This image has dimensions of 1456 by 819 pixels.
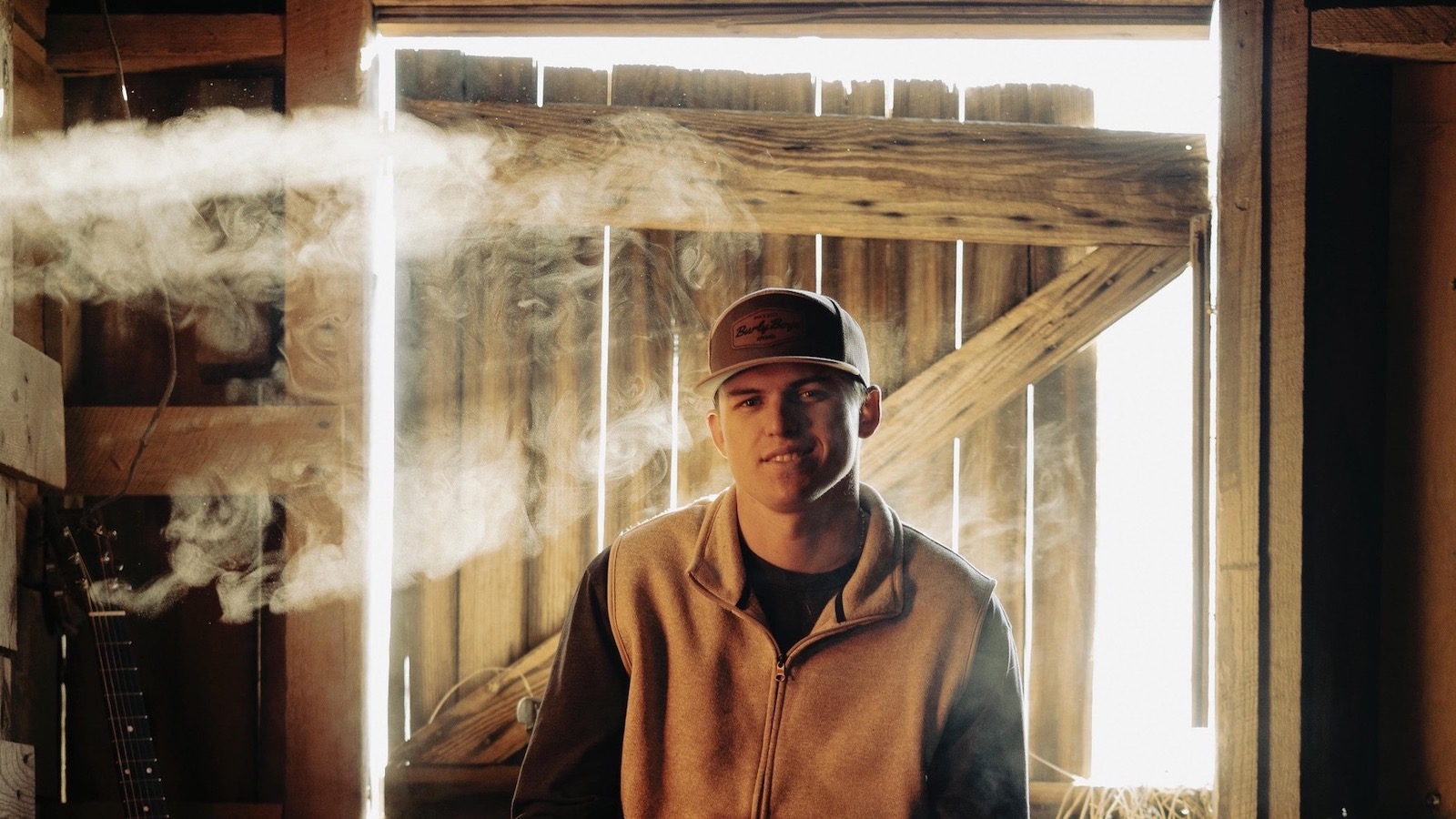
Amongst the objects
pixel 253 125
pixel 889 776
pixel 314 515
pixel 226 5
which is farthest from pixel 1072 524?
pixel 226 5

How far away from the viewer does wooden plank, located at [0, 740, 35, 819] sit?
310cm

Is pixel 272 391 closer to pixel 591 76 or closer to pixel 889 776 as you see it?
pixel 591 76

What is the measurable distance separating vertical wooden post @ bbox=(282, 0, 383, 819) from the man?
1276 millimetres

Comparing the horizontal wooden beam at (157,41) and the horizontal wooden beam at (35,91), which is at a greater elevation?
the horizontal wooden beam at (157,41)

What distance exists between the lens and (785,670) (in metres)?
2.44

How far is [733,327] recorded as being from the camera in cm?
247

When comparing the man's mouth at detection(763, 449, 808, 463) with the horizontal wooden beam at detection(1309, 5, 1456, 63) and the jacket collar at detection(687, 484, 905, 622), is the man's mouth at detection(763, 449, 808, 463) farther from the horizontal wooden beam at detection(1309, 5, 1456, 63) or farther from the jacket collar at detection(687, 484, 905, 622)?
the horizontal wooden beam at detection(1309, 5, 1456, 63)

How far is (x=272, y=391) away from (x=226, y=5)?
1265mm

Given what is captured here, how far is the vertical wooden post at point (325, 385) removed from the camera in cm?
347

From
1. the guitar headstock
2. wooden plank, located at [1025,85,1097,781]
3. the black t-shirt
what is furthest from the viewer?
wooden plank, located at [1025,85,1097,781]

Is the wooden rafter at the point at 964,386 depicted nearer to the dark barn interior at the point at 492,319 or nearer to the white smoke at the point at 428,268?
the dark barn interior at the point at 492,319

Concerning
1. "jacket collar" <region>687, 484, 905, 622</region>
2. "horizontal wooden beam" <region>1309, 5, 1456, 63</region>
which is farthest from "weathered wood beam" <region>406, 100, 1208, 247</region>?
"jacket collar" <region>687, 484, 905, 622</region>

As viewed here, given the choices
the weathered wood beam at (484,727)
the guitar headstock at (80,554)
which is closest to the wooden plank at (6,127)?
the guitar headstock at (80,554)

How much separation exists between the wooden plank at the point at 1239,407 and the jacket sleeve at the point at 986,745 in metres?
1.15
